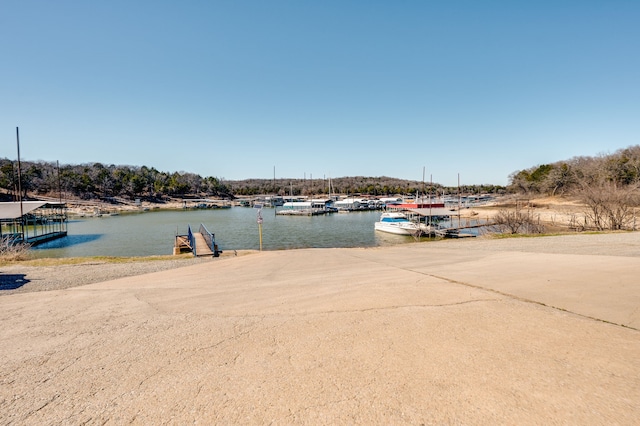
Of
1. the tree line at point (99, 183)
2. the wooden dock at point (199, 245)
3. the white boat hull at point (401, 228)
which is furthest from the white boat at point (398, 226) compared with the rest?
the tree line at point (99, 183)

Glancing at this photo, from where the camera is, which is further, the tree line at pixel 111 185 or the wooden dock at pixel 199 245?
the tree line at pixel 111 185

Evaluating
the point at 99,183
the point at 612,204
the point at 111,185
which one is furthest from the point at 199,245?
the point at 99,183

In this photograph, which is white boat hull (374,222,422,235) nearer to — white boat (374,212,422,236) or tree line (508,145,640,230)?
white boat (374,212,422,236)

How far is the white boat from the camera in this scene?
38.5m

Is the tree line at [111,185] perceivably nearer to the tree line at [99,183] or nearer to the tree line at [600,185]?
the tree line at [99,183]

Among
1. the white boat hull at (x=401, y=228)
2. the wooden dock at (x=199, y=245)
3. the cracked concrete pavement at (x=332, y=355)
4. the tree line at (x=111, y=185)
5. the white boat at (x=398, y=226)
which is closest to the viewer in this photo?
the cracked concrete pavement at (x=332, y=355)

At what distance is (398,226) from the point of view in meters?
39.8

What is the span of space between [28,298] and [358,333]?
8.96 m

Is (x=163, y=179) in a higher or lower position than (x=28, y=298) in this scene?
higher

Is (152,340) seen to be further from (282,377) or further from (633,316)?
(633,316)

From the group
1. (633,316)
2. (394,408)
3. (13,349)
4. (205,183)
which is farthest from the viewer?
(205,183)

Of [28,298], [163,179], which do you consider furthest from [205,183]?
[28,298]

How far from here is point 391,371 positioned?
12.9 feet

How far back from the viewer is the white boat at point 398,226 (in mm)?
38500
